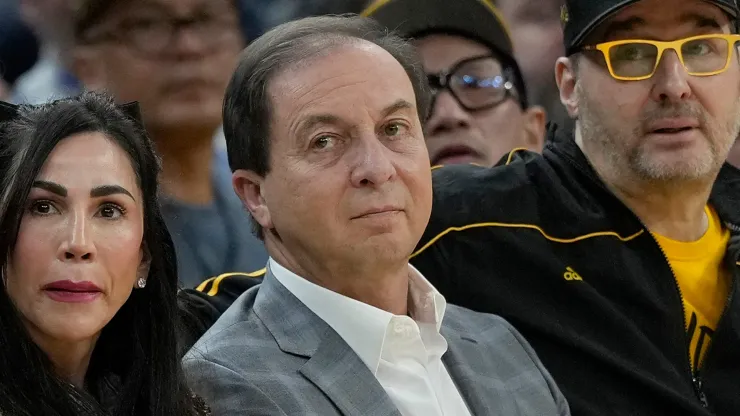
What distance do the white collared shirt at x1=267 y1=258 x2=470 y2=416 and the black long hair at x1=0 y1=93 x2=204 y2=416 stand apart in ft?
0.78

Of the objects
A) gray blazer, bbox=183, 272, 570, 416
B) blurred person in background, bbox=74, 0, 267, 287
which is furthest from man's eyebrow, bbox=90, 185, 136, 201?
blurred person in background, bbox=74, 0, 267, 287

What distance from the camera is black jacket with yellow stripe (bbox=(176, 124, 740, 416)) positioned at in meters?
2.30

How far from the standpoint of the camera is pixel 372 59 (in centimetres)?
200

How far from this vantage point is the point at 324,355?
1.87 metres

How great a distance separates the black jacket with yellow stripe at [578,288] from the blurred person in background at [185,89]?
8.7 inches

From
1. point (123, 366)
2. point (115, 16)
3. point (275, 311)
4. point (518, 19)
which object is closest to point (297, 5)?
point (115, 16)

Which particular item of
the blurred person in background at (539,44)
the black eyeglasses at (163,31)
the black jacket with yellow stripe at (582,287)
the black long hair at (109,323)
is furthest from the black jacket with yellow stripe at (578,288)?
the blurred person in background at (539,44)

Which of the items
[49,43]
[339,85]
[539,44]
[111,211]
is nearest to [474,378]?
[339,85]

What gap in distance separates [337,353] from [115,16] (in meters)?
0.96

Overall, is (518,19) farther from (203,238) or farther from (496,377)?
(496,377)

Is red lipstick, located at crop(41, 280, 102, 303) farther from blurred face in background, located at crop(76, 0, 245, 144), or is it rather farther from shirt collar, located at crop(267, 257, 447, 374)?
blurred face in background, located at crop(76, 0, 245, 144)

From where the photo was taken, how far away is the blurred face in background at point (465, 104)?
2.96m

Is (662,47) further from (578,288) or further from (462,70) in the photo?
(462,70)

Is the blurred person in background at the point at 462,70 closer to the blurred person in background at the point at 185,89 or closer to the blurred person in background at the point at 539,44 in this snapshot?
the blurred person in background at the point at 539,44
